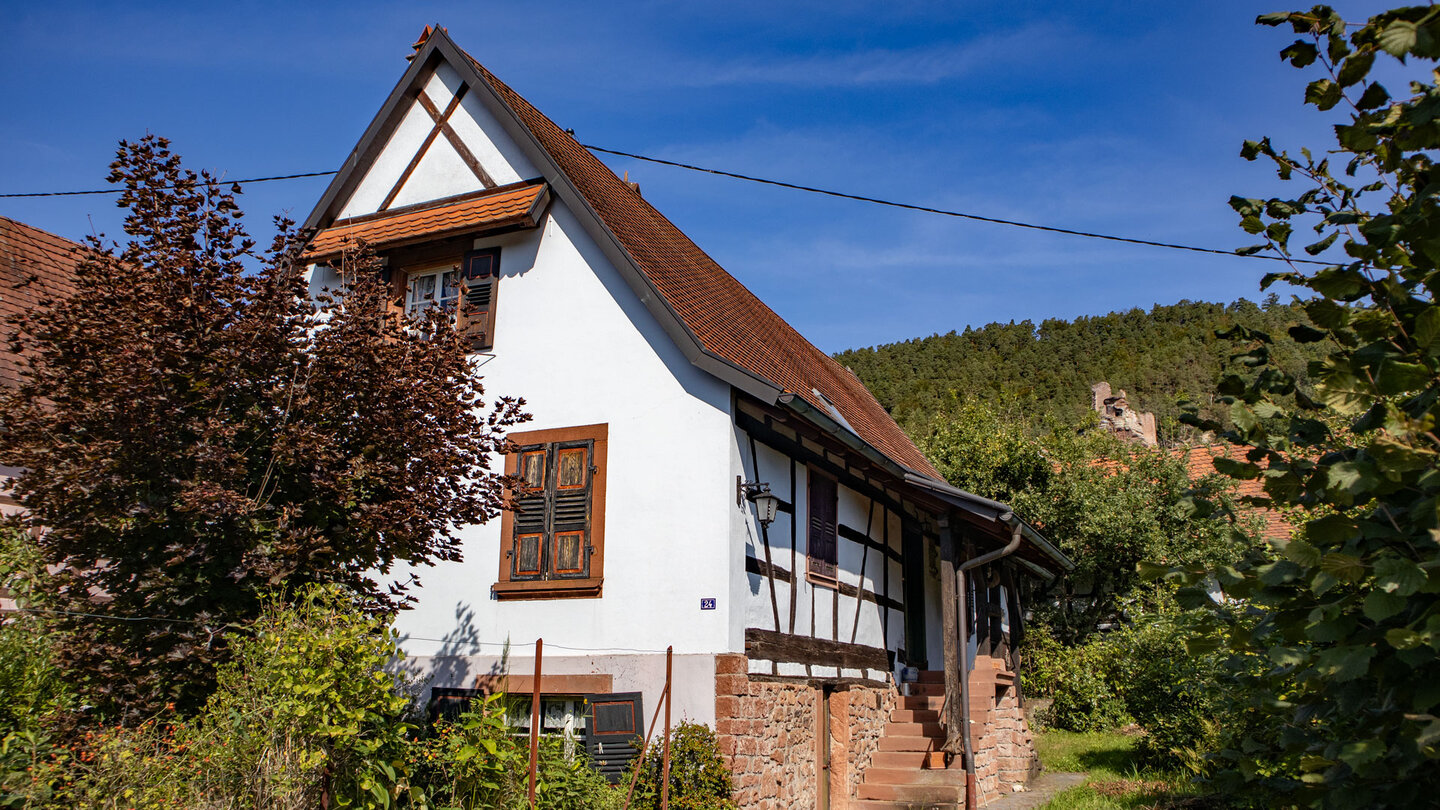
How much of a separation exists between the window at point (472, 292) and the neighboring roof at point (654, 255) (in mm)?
1199

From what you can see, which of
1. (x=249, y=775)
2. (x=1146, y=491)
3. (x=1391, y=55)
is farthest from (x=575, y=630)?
(x=1146, y=491)

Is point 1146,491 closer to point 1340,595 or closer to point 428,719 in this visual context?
point 428,719

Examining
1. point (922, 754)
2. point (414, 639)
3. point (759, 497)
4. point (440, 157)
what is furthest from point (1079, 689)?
point (440, 157)

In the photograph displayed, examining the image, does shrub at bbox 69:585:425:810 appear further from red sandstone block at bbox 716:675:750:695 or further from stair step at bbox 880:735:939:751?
stair step at bbox 880:735:939:751

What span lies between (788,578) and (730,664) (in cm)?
158

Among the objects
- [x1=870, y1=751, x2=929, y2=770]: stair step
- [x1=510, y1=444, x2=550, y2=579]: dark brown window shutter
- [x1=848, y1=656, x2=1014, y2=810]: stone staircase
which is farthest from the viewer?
[x1=870, y1=751, x2=929, y2=770]: stair step

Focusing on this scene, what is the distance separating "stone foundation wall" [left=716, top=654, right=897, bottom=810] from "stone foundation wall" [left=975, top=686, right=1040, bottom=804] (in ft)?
4.02

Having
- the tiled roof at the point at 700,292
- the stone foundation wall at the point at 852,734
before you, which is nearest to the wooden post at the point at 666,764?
the tiled roof at the point at 700,292

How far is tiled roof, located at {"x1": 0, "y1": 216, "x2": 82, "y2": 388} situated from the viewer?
39.8ft

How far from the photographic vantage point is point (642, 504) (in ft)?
30.5

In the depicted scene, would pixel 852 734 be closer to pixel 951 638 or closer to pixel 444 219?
pixel 951 638

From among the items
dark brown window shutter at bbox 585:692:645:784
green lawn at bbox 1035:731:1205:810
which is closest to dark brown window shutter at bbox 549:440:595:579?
dark brown window shutter at bbox 585:692:645:784

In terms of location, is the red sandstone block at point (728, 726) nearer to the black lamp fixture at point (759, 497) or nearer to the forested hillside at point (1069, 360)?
the black lamp fixture at point (759, 497)

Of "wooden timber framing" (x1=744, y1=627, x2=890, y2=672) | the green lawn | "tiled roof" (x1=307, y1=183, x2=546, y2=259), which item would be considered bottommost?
the green lawn
